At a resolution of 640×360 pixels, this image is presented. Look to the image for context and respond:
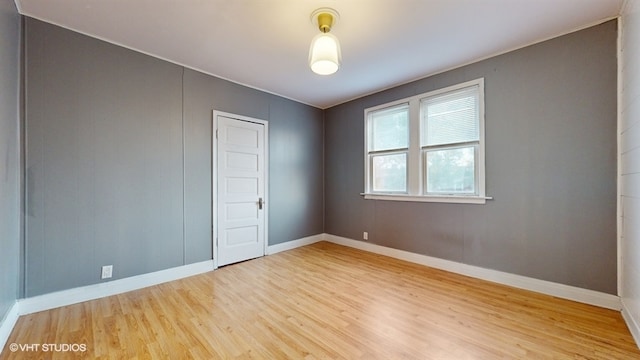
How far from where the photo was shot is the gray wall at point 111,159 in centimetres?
239

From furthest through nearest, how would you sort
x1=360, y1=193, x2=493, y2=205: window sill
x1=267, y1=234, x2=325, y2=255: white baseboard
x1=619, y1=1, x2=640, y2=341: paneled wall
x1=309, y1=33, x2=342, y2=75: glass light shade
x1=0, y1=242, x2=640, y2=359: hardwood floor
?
x1=267, y1=234, x2=325, y2=255: white baseboard < x1=360, y1=193, x2=493, y2=205: window sill < x1=309, y1=33, x2=342, y2=75: glass light shade < x1=619, y1=1, x2=640, y2=341: paneled wall < x1=0, y1=242, x2=640, y2=359: hardwood floor

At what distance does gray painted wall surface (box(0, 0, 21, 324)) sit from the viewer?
189 centimetres

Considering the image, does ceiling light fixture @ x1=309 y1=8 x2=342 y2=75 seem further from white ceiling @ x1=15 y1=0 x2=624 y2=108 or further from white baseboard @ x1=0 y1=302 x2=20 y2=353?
white baseboard @ x1=0 y1=302 x2=20 y2=353

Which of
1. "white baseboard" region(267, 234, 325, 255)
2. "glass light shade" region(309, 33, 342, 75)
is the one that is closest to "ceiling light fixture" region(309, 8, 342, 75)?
"glass light shade" region(309, 33, 342, 75)

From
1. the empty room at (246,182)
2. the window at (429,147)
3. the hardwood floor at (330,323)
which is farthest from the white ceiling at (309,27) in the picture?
the hardwood floor at (330,323)

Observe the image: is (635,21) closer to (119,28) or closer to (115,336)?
(119,28)

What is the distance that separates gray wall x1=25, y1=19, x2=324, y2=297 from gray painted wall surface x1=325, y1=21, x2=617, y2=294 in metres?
3.20

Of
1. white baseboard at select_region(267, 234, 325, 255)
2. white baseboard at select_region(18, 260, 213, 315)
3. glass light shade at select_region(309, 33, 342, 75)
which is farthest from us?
white baseboard at select_region(267, 234, 325, 255)

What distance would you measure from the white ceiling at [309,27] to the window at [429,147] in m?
0.51

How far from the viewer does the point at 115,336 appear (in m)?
2.00

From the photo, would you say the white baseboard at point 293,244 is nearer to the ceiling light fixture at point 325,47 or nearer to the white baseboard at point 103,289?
the white baseboard at point 103,289

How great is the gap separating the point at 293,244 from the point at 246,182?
1457mm

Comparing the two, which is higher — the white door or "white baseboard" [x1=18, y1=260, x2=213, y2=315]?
the white door

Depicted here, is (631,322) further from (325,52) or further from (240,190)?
(240,190)
